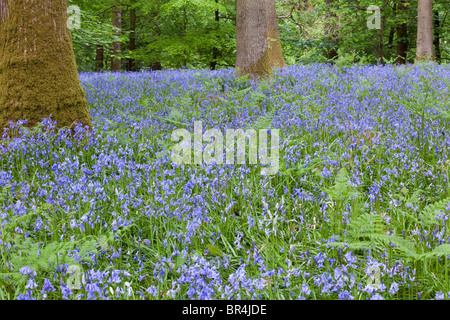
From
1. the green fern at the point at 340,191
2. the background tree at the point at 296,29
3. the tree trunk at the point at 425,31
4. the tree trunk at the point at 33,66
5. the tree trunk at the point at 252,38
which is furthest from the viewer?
the background tree at the point at 296,29

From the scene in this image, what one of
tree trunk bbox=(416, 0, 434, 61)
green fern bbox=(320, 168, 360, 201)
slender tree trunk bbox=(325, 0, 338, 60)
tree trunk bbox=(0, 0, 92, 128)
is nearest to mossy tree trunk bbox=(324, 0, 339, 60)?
slender tree trunk bbox=(325, 0, 338, 60)

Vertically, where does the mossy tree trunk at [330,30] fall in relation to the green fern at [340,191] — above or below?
above

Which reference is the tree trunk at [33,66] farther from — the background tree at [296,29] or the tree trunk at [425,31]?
the tree trunk at [425,31]

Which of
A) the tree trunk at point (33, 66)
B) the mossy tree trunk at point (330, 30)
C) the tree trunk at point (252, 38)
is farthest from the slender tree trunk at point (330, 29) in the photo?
the tree trunk at point (33, 66)

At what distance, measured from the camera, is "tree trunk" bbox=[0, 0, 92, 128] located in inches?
175

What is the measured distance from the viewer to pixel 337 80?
803 cm

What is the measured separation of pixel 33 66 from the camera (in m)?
4.48

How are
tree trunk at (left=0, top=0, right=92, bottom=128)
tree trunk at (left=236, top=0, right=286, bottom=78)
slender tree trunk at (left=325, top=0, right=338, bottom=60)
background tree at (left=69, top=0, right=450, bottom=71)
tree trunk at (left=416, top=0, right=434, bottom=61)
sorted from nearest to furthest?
tree trunk at (left=0, top=0, right=92, bottom=128)
tree trunk at (left=236, top=0, right=286, bottom=78)
tree trunk at (left=416, top=0, right=434, bottom=61)
slender tree trunk at (left=325, top=0, right=338, bottom=60)
background tree at (left=69, top=0, right=450, bottom=71)

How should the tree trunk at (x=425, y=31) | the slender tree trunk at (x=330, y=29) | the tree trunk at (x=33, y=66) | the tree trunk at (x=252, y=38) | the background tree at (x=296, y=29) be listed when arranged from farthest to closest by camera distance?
the background tree at (x=296, y=29), the slender tree trunk at (x=330, y=29), the tree trunk at (x=425, y=31), the tree trunk at (x=252, y=38), the tree trunk at (x=33, y=66)

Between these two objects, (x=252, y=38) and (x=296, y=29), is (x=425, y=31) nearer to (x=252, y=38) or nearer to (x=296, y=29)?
(x=296, y=29)

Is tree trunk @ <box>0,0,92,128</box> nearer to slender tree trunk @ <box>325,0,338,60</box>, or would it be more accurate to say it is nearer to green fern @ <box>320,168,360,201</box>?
green fern @ <box>320,168,360,201</box>

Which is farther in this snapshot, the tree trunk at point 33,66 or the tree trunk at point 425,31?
the tree trunk at point 425,31

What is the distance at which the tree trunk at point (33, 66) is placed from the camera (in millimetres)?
4457

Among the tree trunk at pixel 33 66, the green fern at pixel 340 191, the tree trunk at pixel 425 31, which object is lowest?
the green fern at pixel 340 191
